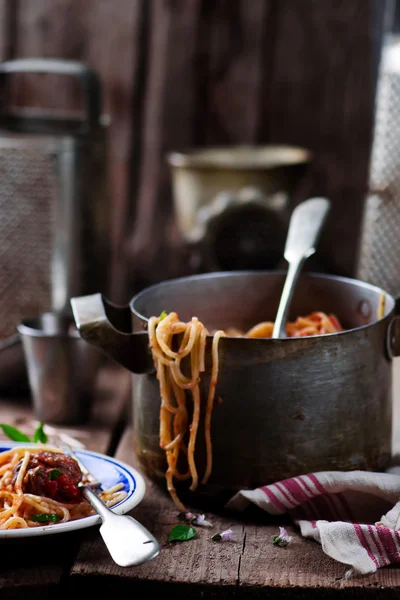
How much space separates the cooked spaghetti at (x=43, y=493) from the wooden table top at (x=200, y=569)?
4cm

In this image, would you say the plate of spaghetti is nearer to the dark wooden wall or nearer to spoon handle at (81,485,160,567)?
spoon handle at (81,485,160,567)

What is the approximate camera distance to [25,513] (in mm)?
1538

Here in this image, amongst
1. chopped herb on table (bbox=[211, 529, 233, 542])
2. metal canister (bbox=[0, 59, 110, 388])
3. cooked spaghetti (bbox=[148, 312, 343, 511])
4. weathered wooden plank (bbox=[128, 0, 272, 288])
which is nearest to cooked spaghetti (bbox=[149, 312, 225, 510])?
cooked spaghetti (bbox=[148, 312, 343, 511])

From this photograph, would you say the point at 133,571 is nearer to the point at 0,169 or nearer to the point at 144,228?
the point at 0,169

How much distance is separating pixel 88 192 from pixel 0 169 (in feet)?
0.83

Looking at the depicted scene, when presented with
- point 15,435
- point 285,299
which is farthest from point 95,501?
point 285,299

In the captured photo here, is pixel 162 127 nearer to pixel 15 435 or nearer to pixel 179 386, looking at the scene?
pixel 15 435

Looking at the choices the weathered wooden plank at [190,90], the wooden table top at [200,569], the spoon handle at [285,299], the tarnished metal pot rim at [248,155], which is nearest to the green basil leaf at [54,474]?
the wooden table top at [200,569]

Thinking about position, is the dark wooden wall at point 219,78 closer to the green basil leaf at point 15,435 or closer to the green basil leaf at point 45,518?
the green basil leaf at point 15,435

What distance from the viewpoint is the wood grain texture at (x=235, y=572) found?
1430 millimetres

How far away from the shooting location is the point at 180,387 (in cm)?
164

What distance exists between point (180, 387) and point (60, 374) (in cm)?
66

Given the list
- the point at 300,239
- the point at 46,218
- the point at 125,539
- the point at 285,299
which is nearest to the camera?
the point at 125,539

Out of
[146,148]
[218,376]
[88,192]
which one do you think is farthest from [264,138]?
[218,376]
